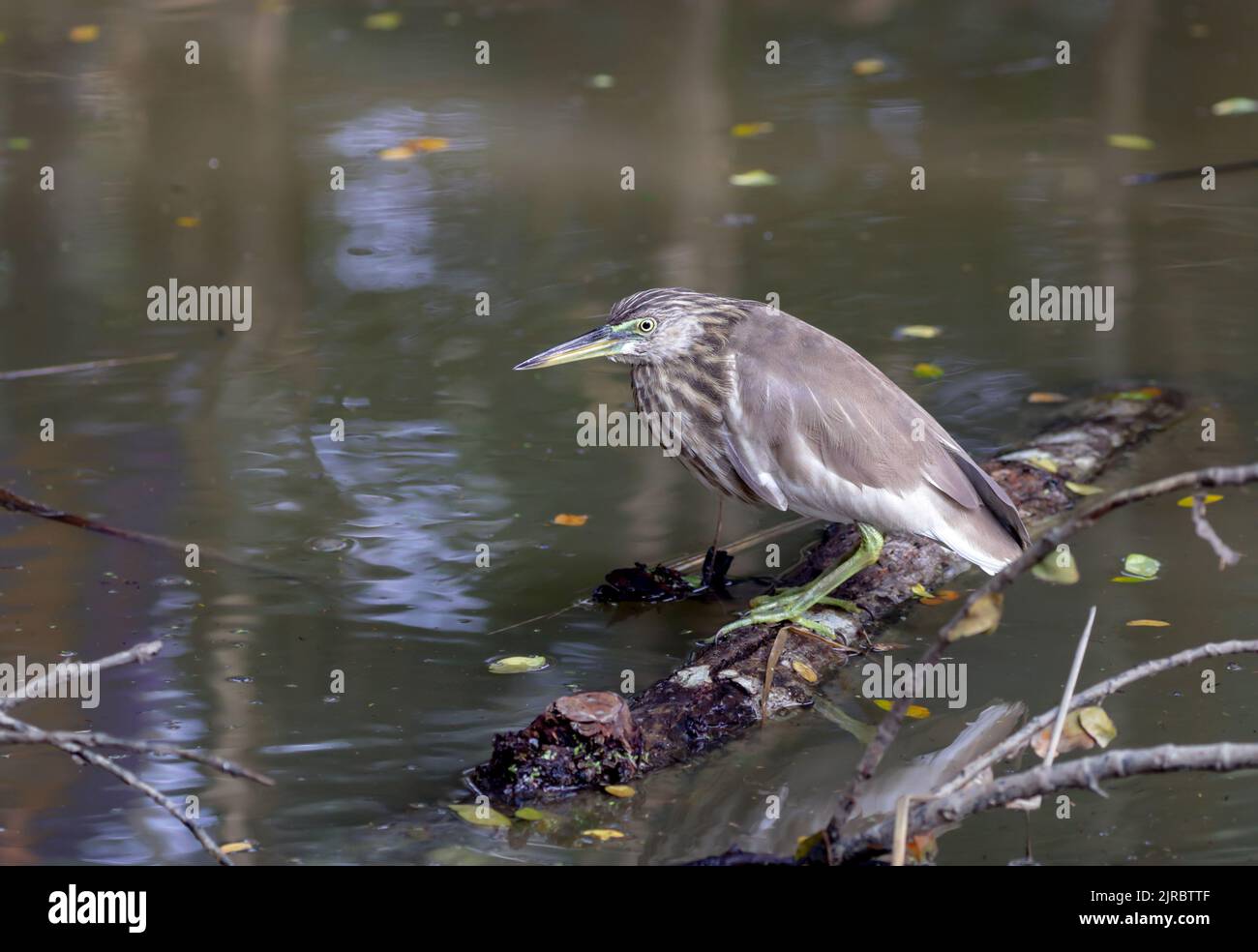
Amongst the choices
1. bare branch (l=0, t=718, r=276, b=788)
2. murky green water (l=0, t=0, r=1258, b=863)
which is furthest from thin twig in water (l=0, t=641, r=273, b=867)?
murky green water (l=0, t=0, r=1258, b=863)

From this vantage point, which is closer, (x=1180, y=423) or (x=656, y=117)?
(x=1180, y=423)

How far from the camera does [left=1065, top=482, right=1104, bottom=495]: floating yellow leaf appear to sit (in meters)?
5.01

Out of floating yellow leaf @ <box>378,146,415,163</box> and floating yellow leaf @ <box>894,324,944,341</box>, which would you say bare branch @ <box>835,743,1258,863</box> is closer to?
floating yellow leaf @ <box>894,324,944,341</box>

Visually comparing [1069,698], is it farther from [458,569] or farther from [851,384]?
[458,569]

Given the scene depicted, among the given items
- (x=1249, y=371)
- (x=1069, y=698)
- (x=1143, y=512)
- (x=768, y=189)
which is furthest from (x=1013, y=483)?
(x=768, y=189)

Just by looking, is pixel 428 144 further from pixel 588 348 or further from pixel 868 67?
pixel 588 348

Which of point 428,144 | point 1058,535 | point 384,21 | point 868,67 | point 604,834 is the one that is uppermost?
point 384,21

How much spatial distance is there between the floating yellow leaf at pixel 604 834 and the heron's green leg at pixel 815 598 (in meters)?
0.94

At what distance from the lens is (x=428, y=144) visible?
9.60 meters

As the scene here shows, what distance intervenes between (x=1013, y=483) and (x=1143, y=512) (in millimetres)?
545

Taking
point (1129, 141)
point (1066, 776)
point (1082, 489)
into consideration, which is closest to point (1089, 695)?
point (1066, 776)

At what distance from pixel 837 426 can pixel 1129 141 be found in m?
5.81

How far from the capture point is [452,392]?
640 centimetres

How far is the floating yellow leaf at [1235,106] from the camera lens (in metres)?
9.32
